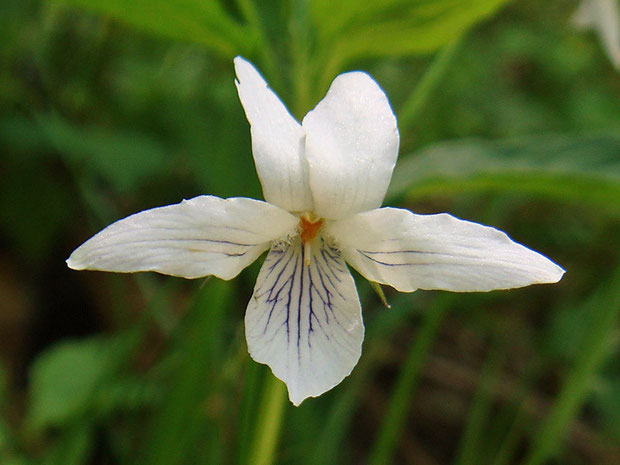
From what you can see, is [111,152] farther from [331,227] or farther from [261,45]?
[331,227]

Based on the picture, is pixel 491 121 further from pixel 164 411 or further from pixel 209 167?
pixel 164 411

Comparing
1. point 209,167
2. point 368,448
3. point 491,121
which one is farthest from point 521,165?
point 491,121

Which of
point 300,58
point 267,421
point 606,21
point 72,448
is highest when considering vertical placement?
point 606,21

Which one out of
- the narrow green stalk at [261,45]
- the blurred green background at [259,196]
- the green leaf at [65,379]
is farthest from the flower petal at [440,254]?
the green leaf at [65,379]

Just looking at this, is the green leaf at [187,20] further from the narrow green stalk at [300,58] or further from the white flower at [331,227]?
the white flower at [331,227]

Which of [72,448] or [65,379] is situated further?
[65,379]

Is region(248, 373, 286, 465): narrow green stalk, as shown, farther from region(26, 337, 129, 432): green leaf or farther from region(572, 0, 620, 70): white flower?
region(572, 0, 620, 70): white flower

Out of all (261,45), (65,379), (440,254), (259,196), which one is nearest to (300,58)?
(261,45)
